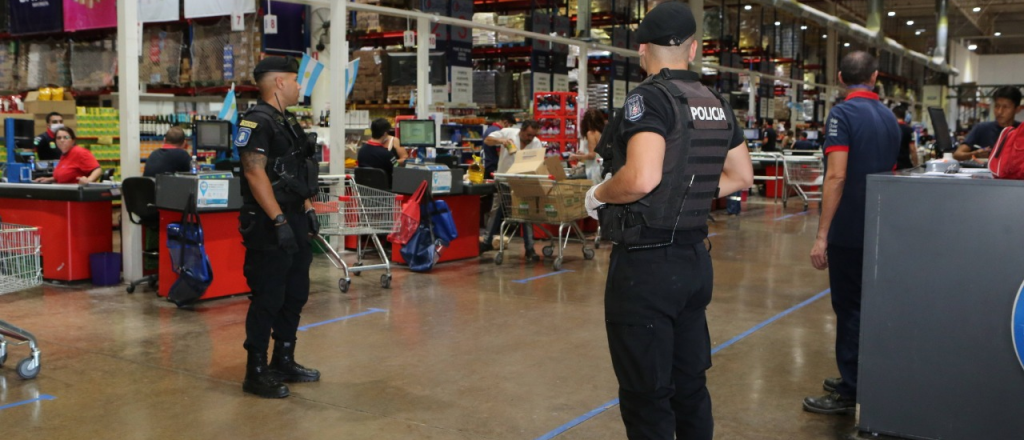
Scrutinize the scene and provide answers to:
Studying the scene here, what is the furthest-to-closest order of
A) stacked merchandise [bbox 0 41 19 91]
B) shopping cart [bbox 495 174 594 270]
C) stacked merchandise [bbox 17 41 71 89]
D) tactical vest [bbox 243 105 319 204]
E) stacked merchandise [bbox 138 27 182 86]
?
stacked merchandise [bbox 0 41 19 91] < stacked merchandise [bbox 17 41 71 89] < stacked merchandise [bbox 138 27 182 86] < shopping cart [bbox 495 174 594 270] < tactical vest [bbox 243 105 319 204]

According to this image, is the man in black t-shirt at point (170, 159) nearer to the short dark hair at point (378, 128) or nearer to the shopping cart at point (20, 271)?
the short dark hair at point (378, 128)

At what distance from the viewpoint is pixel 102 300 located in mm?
6855

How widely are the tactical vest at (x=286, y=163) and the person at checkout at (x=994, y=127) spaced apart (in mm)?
5333

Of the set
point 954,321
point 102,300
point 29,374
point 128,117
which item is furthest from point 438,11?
point 954,321

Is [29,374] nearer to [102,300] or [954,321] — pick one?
[102,300]

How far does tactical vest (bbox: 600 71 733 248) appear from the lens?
2613mm

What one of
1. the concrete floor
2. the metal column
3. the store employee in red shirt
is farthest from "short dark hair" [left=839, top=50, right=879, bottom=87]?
the store employee in red shirt

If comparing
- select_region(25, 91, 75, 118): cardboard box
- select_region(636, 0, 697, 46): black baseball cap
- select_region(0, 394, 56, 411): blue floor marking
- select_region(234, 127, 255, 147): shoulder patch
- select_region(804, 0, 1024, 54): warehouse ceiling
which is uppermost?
select_region(804, 0, 1024, 54): warehouse ceiling

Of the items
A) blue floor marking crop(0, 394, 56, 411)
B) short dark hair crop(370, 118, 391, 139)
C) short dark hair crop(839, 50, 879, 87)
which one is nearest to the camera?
short dark hair crop(839, 50, 879, 87)

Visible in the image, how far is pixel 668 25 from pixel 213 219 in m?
4.90

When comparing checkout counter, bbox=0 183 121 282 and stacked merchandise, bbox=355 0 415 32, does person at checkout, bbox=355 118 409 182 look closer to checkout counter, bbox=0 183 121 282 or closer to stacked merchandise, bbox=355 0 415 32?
checkout counter, bbox=0 183 121 282

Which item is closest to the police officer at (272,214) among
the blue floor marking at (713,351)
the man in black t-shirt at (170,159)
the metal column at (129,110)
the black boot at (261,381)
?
the black boot at (261,381)

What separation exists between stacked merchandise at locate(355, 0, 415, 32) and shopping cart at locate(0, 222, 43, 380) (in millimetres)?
A: 7692

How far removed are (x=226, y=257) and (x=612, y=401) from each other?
12.3ft
